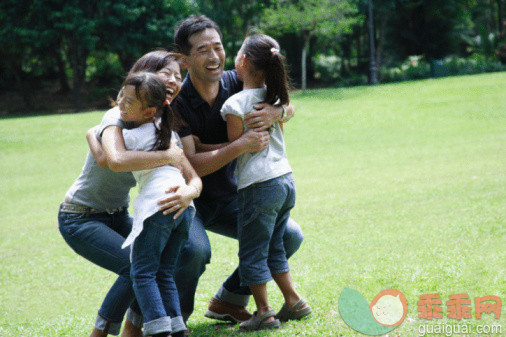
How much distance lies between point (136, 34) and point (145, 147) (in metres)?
27.5

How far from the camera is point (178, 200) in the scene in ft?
9.87

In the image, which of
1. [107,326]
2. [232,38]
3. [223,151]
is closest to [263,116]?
[223,151]

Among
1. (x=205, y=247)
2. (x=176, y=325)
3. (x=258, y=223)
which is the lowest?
(x=176, y=325)

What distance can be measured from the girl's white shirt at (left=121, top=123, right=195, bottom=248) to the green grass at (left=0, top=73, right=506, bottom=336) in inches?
45.5

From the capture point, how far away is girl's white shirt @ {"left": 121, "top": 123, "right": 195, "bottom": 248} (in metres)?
3.01

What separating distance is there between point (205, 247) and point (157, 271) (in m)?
0.43

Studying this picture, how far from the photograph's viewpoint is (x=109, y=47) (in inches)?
1255

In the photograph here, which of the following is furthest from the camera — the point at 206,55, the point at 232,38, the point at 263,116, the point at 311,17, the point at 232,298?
the point at 232,38

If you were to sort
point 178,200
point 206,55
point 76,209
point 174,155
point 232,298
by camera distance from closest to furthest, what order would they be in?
point 178,200 → point 174,155 → point 76,209 → point 206,55 → point 232,298

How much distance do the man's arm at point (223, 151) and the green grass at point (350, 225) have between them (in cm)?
111

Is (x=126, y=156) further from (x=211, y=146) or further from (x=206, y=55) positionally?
(x=206, y=55)

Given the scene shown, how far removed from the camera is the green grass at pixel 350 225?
4.22 meters

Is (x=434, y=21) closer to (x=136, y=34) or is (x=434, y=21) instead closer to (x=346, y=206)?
(x=136, y=34)

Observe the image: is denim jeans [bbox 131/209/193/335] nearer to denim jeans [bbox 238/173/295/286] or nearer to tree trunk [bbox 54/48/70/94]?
denim jeans [bbox 238/173/295/286]
